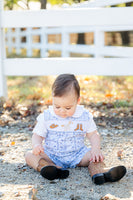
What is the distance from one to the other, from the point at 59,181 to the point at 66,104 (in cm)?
55

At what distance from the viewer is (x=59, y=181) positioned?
2.27m

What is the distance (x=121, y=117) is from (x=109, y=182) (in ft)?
5.78

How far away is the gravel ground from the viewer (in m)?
2.05

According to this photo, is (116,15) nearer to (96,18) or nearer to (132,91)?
(96,18)

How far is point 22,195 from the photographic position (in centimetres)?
205

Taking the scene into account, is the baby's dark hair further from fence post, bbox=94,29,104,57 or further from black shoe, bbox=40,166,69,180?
fence post, bbox=94,29,104,57

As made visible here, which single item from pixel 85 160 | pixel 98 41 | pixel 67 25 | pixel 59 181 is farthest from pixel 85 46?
pixel 59 181

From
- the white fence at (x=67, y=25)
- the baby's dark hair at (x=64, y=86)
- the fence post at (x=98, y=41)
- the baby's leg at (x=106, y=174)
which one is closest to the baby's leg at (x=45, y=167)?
the baby's leg at (x=106, y=174)

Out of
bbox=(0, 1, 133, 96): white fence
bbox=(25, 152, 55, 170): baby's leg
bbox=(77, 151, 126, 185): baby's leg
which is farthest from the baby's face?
bbox=(0, 1, 133, 96): white fence

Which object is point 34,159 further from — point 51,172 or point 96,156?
point 96,156

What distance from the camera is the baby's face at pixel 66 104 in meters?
2.32

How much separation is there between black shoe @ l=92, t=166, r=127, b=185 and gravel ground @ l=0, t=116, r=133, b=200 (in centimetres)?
4

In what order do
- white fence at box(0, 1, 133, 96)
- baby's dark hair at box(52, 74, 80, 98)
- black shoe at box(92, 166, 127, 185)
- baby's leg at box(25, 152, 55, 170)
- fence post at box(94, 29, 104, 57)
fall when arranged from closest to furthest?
black shoe at box(92, 166, 127, 185)
baby's dark hair at box(52, 74, 80, 98)
baby's leg at box(25, 152, 55, 170)
white fence at box(0, 1, 133, 96)
fence post at box(94, 29, 104, 57)

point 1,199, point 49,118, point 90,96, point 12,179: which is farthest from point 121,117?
point 1,199
